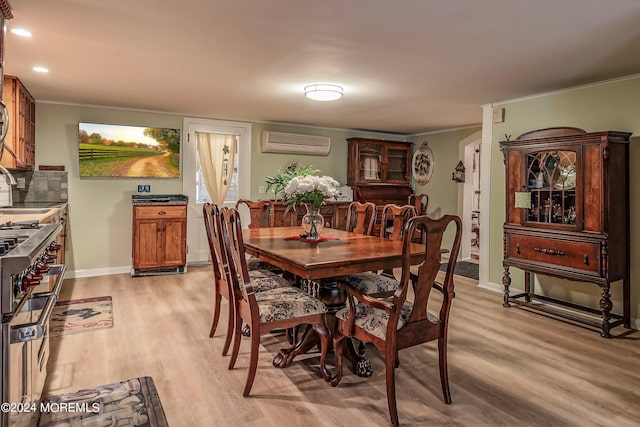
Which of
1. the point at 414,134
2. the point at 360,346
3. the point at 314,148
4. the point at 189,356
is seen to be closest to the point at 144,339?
the point at 189,356

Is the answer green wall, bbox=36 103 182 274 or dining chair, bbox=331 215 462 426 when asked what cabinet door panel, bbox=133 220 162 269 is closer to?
green wall, bbox=36 103 182 274

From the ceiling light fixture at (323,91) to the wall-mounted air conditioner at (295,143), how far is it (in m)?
2.17

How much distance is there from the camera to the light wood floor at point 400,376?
2117mm

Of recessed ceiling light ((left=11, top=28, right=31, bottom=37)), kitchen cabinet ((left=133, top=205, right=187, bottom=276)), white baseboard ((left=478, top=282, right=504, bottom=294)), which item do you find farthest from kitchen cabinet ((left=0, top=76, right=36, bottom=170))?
white baseboard ((left=478, top=282, right=504, bottom=294))

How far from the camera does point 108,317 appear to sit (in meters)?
3.62

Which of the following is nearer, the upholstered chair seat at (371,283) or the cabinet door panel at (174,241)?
the upholstered chair seat at (371,283)

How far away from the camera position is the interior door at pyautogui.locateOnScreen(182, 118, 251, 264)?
18.9 ft

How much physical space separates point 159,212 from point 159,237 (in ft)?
1.04

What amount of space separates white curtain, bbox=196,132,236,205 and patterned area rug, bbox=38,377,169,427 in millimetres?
3855

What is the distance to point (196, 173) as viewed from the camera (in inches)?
234

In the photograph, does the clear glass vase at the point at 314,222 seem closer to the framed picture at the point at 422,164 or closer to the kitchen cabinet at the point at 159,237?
the kitchen cabinet at the point at 159,237

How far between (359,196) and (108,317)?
4.27 m

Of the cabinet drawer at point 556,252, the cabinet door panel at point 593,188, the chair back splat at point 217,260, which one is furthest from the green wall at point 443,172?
the chair back splat at point 217,260

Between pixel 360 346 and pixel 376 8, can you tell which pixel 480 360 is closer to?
pixel 360 346
